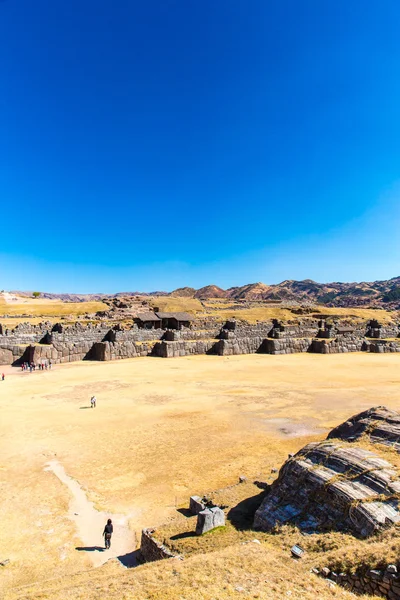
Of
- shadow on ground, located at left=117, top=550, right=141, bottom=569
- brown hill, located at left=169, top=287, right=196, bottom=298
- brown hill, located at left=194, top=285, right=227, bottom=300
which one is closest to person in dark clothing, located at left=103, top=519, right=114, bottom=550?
shadow on ground, located at left=117, top=550, right=141, bottom=569

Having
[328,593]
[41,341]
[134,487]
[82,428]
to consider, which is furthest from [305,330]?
[328,593]

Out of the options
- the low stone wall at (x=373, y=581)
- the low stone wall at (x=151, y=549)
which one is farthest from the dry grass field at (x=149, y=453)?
the low stone wall at (x=151, y=549)

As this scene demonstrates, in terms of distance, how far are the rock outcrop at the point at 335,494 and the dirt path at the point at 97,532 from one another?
2967 mm

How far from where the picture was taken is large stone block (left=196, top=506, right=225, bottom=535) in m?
7.64

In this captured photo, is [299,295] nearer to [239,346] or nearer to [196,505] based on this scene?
[239,346]

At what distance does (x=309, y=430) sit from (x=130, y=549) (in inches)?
379

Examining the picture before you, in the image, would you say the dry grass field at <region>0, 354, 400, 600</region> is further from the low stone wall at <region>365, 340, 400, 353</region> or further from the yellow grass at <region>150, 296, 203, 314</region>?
the yellow grass at <region>150, 296, 203, 314</region>

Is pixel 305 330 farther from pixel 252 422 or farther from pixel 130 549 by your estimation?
pixel 130 549

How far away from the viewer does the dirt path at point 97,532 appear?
26.0ft

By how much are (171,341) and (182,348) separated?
1496mm

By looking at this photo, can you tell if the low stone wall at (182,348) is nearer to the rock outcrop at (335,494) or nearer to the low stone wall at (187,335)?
the low stone wall at (187,335)

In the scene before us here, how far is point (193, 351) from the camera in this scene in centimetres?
3762

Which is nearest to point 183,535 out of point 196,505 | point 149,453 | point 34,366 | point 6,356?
point 196,505

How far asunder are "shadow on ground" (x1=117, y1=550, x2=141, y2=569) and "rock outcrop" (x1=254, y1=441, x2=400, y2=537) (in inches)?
102
